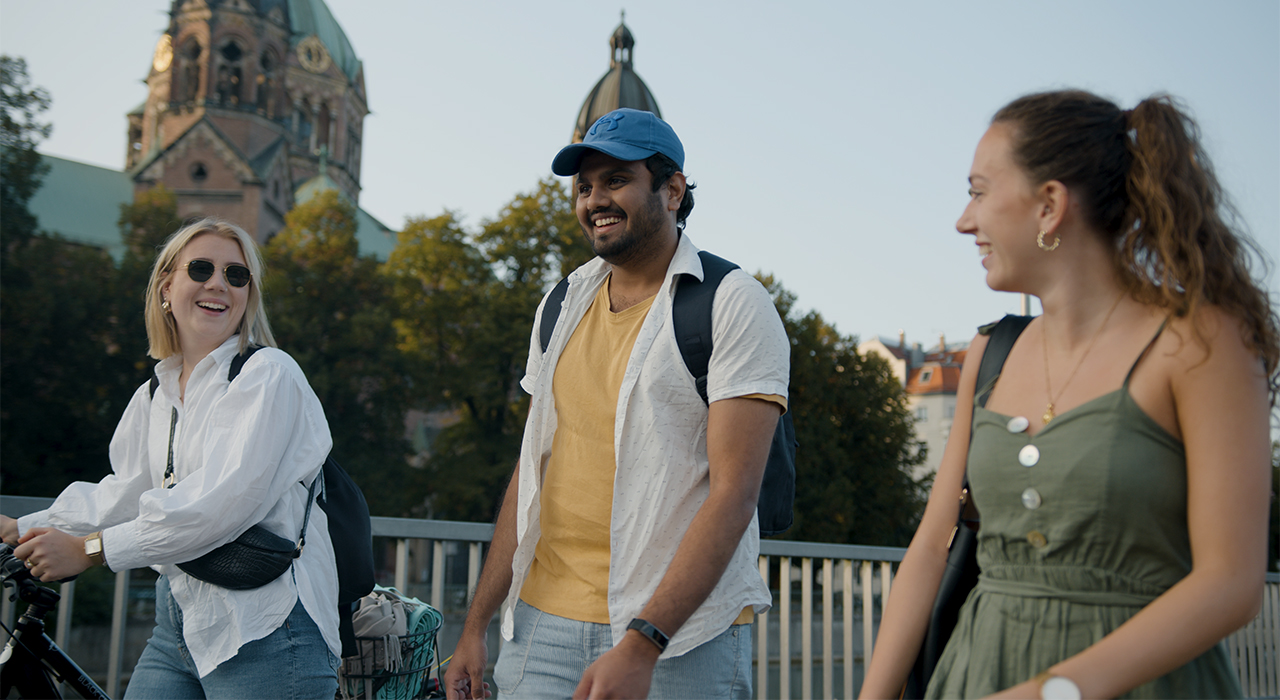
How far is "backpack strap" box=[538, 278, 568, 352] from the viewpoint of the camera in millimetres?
2615

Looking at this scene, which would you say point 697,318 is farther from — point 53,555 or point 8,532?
point 8,532

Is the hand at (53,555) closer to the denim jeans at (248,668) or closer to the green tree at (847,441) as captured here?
the denim jeans at (248,668)

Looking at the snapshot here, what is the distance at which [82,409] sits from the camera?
1023 inches

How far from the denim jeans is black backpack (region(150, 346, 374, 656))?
0.63 feet

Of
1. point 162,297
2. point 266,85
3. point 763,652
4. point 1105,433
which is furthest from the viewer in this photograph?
point 266,85

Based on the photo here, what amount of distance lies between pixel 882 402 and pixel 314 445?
30.8 meters

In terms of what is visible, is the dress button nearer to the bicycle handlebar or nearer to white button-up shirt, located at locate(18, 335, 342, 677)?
white button-up shirt, located at locate(18, 335, 342, 677)

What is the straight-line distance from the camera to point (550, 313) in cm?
266

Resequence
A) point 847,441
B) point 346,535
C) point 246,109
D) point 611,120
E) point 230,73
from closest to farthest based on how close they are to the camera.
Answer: point 611,120 < point 346,535 < point 847,441 < point 246,109 < point 230,73

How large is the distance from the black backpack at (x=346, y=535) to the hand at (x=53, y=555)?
0.51m

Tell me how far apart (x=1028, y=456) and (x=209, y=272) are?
226 centimetres

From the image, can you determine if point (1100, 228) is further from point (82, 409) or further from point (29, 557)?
point (82, 409)

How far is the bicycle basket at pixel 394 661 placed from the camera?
3053mm

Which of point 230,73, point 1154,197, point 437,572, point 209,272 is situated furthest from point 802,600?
point 230,73
